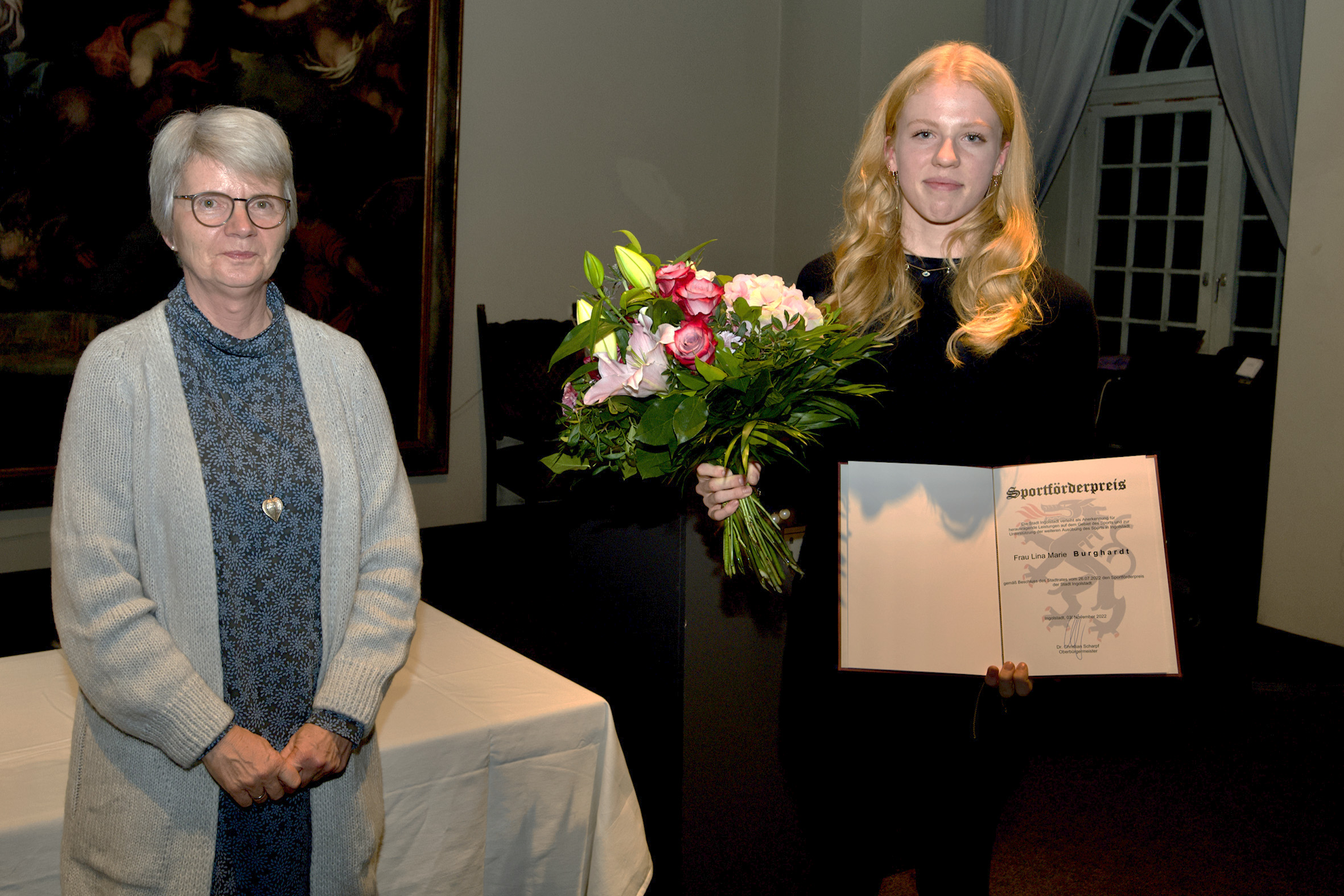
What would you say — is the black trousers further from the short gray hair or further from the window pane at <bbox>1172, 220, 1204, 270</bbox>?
the window pane at <bbox>1172, 220, 1204, 270</bbox>

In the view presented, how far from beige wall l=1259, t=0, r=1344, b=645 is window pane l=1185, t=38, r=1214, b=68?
1633 millimetres

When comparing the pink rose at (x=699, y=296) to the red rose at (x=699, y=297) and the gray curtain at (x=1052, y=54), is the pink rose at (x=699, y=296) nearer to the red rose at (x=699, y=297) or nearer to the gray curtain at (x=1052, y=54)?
the red rose at (x=699, y=297)

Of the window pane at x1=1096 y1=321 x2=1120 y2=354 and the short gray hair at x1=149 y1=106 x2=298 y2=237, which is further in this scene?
the window pane at x1=1096 y1=321 x2=1120 y2=354

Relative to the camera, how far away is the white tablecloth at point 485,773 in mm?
1560

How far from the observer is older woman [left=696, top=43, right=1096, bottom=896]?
1.49 meters

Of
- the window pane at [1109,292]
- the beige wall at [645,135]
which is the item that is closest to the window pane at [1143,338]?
the window pane at [1109,292]

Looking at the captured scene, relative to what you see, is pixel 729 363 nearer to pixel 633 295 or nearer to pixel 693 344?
pixel 693 344

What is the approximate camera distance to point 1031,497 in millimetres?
1432

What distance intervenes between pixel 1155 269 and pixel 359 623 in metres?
5.65

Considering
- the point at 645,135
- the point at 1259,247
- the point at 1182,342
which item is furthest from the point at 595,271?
the point at 1259,247

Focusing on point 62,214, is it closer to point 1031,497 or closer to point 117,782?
point 117,782

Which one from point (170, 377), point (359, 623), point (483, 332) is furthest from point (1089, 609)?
point (483, 332)

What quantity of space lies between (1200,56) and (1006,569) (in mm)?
5297

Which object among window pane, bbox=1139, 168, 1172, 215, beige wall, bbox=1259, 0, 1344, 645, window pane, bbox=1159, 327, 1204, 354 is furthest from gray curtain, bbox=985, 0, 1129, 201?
beige wall, bbox=1259, 0, 1344, 645
